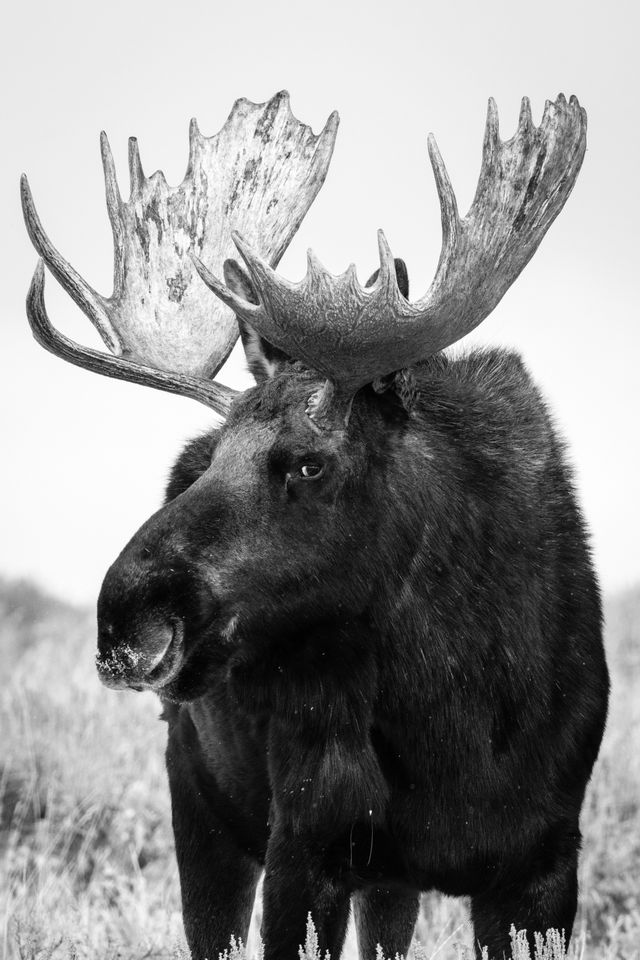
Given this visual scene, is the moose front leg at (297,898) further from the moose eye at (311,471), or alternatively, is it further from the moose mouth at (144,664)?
the moose eye at (311,471)

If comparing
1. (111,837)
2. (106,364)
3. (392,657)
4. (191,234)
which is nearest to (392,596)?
(392,657)

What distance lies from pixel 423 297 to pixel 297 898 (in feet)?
5.62

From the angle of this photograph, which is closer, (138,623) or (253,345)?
(138,623)

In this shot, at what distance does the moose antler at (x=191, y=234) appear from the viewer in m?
4.90

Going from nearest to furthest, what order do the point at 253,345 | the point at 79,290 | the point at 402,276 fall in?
the point at 402,276
the point at 253,345
the point at 79,290

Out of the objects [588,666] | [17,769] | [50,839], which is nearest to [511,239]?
[588,666]

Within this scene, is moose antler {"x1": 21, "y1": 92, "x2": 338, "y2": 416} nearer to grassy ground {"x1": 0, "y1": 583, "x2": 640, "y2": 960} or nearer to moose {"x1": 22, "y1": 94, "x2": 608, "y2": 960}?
moose {"x1": 22, "y1": 94, "x2": 608, "y2": 960}

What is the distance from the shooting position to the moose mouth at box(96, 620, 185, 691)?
346 cm

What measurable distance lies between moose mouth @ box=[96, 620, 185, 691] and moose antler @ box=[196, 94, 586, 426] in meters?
0.77

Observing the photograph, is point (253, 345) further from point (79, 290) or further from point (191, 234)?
point (191, 234)

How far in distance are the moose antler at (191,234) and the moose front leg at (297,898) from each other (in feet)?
5.36

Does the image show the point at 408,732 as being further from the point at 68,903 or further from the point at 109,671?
the point at 68,903

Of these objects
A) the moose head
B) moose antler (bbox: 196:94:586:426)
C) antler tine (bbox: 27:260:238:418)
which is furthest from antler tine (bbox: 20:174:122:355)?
moose antler (bbox: 196:94:586:426)

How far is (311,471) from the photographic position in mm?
3797
